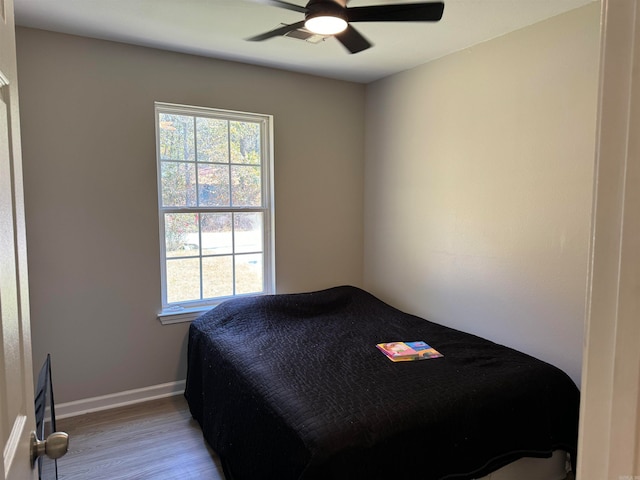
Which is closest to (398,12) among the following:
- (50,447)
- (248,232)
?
→ (50,447)

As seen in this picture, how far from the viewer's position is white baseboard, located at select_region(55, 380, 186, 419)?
2.72 metres

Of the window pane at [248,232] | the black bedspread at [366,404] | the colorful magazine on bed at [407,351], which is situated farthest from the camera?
the window pane at [248,232]

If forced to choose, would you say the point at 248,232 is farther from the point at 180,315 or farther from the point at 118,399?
the point at 118,399

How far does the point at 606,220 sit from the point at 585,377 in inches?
7.7

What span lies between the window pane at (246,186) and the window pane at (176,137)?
366 mm

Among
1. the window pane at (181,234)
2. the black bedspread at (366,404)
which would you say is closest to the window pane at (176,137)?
the window pane at (181,234)

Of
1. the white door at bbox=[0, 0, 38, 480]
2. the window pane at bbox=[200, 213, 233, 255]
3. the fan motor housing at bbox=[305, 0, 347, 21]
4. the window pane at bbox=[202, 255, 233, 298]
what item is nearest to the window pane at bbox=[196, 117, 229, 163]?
the window pane at bbox=[200, 213, 233, 255]

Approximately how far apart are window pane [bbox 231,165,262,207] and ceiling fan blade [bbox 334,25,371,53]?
4.66 feet

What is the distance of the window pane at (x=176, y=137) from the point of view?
2.98 meters

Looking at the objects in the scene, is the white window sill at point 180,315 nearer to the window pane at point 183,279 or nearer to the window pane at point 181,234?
the window pane at point 183,279

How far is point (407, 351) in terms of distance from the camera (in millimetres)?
2395

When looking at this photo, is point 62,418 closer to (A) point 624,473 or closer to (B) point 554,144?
(A) point 624,473

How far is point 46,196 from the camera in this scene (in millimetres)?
2596

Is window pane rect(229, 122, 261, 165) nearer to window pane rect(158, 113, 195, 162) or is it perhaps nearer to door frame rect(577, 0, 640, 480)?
window pane rect(158, 113, 195, 162)
